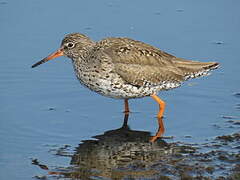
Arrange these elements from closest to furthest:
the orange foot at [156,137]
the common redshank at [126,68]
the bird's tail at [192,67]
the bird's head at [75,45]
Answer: the orange foot at [156,137] → the common redshank at [126,68] → the bird's head at [75,45] → the bird's tail at [192,67]

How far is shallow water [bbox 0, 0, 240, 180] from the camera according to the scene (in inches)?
387

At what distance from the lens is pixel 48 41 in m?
13.1

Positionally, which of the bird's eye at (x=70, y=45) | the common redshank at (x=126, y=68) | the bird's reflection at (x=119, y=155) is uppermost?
the bird's eye at (x=70, y=45)

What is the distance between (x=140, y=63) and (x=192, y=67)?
1.03 meters

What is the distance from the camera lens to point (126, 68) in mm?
10336

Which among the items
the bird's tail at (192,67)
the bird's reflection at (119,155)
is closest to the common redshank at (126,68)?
the bird's tail at (192,67)

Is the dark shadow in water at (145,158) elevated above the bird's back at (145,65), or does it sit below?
below

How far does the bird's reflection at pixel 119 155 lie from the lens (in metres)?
8.33

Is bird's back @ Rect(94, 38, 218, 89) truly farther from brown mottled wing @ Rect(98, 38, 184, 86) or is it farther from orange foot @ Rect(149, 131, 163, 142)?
orange foot @ Rect(149, 131, 163, 142)

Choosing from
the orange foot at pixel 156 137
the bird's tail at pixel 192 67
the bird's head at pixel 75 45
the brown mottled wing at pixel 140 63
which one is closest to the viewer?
the orange foot at pixel 156 137

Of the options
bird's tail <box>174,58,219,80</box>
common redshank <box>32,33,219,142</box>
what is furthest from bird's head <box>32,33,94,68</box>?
bird's tail <box>174,58,219,80</box>

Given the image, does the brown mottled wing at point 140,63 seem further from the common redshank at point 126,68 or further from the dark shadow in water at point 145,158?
the dark shadow in water at point 145,158

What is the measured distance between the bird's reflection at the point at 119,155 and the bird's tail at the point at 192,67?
1.45 m

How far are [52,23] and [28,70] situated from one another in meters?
1.96
